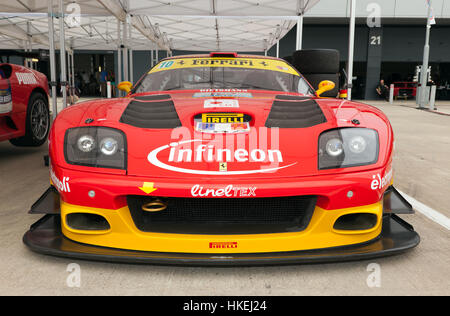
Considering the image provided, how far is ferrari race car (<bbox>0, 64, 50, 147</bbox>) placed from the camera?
Answer: 4355 mm

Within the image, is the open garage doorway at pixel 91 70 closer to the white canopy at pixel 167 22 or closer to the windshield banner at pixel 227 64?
the white canopy at pixel 167 22

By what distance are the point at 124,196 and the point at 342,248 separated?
1.02 m

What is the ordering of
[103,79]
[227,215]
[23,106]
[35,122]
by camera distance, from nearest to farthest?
1. [227,215]
2. [23,106]
3. [35,122]
4. [103,79]

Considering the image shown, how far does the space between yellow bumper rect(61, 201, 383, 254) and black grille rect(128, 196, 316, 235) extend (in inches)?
1.5

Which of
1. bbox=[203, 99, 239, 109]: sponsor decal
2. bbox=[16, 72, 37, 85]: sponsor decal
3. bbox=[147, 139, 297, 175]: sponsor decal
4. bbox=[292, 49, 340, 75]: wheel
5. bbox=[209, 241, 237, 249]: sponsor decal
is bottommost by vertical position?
bbox=[209, 241, 237, 249]: sponsor decal

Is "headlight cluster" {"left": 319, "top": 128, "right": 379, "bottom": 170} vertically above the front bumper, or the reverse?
"headlight cluster" {"left": 319, "top": 128, "right": 379, "bottom": 170}

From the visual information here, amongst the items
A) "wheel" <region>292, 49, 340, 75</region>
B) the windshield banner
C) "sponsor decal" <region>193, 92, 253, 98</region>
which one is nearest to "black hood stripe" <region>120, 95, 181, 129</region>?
"sponsor decal" <region>193, 92, 253, 98</region>

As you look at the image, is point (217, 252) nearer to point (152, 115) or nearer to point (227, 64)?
point (152, 115)

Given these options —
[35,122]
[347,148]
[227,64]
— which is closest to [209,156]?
[347,148]

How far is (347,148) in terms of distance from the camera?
6.32 feet

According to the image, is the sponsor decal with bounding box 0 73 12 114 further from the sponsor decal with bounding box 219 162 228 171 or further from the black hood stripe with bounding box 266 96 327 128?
the sponsor decal with bounding box 219 162 228 171

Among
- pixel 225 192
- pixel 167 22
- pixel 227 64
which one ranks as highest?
pixel 167 22

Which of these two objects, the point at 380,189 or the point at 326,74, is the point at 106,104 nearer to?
the point at 380,189

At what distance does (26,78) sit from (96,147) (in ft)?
11.5
